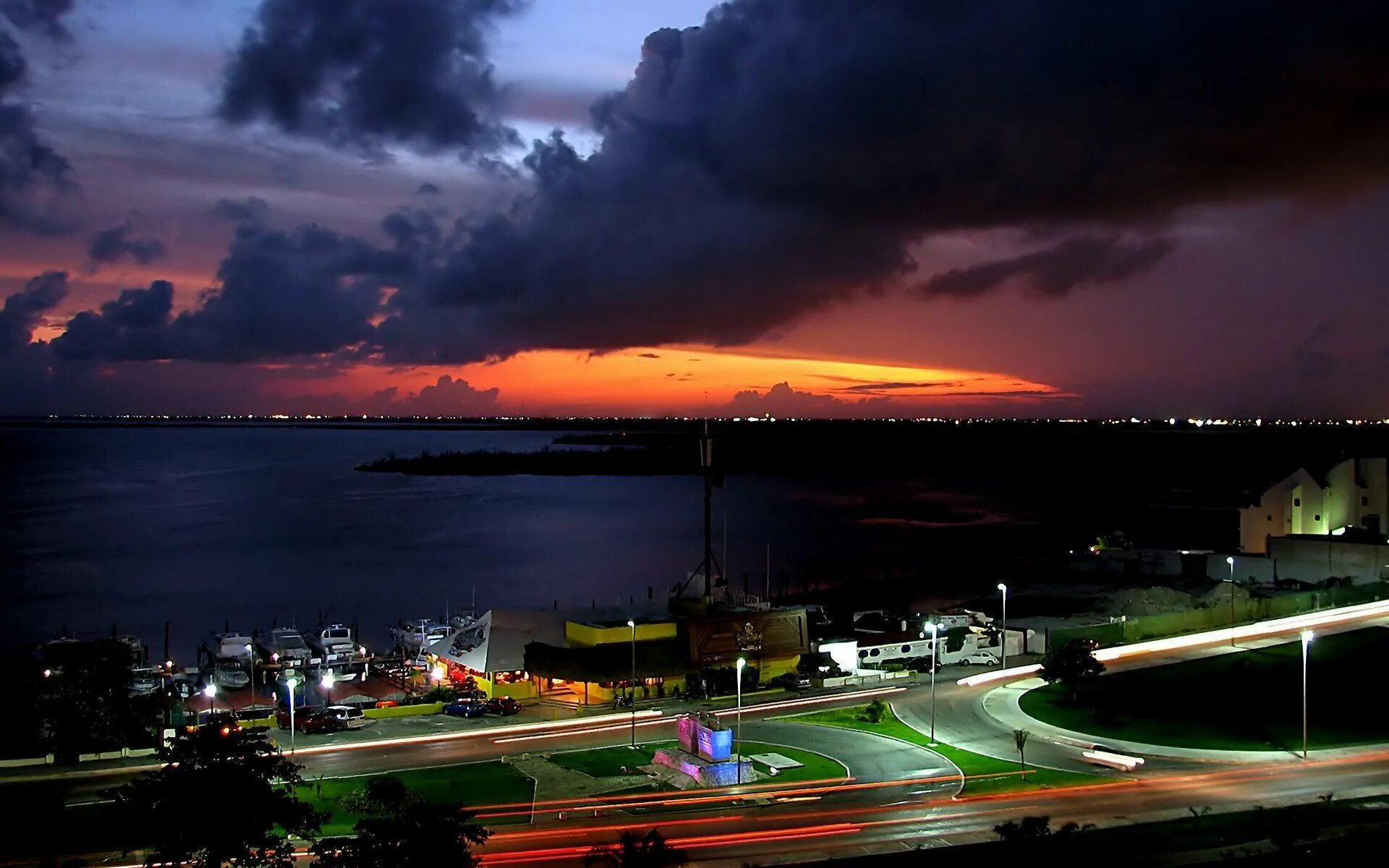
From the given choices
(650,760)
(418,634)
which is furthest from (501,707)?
(418,634)

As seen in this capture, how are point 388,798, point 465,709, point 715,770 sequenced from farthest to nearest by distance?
point 465,709, point 715,770, point 388,798

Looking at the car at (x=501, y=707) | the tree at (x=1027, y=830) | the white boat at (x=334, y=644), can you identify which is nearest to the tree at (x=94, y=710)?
the car at (x=501, y=707)

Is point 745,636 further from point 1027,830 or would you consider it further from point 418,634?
point 418,634

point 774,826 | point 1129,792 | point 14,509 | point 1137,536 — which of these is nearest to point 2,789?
point 774,826

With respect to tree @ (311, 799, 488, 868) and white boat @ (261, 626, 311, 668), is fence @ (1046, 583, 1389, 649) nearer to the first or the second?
tree @ (311, 799, 488, 868)

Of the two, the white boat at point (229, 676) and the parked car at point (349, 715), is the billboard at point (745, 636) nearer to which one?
the parked car at point (349, 715)

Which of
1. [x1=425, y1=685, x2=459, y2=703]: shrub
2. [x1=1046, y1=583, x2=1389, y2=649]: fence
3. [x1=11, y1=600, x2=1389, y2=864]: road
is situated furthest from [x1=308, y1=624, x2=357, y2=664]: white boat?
[x1=1046, y1=583, x2=1389, y2=649]: fence

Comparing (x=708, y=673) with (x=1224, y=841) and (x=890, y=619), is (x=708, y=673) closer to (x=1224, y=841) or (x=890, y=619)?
(x=890, y=619)
